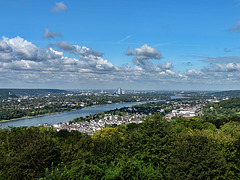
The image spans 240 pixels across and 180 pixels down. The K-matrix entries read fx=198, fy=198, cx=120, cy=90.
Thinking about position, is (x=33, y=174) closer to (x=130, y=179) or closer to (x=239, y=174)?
(x=130, y=179)

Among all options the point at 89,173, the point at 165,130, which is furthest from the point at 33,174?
the point at 165,130

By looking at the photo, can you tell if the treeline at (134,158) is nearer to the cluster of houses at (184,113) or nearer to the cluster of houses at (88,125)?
the cluster of houses at (88,125)

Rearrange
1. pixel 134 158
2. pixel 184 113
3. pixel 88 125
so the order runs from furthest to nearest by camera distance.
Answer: pixel 184 113
pixel 88 125
pixel 134 158

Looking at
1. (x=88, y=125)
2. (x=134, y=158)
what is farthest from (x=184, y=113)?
(x=134, y=158)

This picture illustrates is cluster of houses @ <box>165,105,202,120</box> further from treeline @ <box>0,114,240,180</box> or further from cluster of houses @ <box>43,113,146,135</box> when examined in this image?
treeline @ <box>0,114,240,180</box>

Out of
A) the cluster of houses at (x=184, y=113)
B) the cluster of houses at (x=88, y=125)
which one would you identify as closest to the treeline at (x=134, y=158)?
the cluster of houses at (x=88, y=125)

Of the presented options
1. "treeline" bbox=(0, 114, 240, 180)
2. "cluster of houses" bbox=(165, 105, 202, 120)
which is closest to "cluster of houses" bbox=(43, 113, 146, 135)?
"cluster of houses" bbox=(165, 105, 202, 120)

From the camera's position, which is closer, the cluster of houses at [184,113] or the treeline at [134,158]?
the treeline at [134,158]

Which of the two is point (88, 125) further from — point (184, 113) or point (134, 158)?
point (134, 158)
